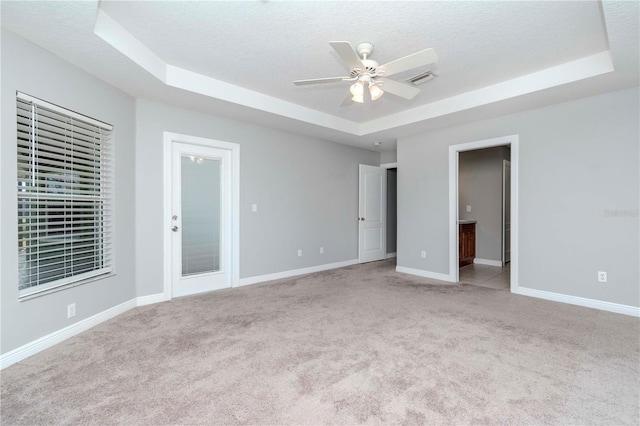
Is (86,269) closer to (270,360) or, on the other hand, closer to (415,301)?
(270,360)

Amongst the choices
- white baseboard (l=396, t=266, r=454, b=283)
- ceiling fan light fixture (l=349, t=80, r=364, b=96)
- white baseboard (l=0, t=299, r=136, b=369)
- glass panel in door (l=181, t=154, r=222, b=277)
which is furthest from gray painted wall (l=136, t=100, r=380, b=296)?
ceiling fan light fixture (l=349, t=80, r=364, b=96)

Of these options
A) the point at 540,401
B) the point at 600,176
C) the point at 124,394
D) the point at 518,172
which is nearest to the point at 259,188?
the point at 124,394

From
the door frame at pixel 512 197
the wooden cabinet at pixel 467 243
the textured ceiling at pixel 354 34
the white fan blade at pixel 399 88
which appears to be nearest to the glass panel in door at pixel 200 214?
the textured ceiling at pixel 354 34

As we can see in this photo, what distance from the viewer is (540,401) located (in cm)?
182

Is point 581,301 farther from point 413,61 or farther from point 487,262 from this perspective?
point 413,61

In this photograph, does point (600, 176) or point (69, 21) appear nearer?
point (69, 21)

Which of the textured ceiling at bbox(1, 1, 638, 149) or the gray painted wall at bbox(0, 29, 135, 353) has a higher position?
the textured ceiling at bbox(1, 1, 638, 149)

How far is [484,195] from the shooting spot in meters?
6.42

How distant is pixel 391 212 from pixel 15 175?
21.4ft

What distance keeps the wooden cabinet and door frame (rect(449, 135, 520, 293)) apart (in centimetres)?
116

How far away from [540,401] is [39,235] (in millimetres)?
3829

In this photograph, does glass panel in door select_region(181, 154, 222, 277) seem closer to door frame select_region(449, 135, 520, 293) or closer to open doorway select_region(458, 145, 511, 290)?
door frame select_region(449, 135, 520, 293)

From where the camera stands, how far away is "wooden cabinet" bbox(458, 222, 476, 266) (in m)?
5.90

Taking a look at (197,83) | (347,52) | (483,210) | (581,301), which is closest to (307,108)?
(197,83)
